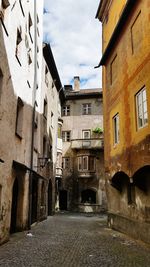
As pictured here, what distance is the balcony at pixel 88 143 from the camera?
30.0m

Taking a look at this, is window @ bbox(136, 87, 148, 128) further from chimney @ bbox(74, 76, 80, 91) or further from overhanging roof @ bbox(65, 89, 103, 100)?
chimney @ bbox(74, 76, 80, 91)

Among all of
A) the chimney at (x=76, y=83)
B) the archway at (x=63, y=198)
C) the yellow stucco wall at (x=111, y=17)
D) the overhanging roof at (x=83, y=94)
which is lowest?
the archway at (x=63, y=198)

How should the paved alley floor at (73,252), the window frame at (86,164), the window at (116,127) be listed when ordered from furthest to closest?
1. the window frame at (86,164)
2. the window at (116,127)
3. the paved alley floor at (73,252)

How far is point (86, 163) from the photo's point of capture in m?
30.0

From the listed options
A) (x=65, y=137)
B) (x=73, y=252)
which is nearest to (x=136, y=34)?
(x=73, y=252)

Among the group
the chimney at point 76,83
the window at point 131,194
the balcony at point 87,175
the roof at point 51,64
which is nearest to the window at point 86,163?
the balcony at point 87,175

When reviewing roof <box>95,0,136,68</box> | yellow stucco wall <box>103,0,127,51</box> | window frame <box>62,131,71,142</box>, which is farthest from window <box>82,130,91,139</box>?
roof <box>95,0,136,68</box>

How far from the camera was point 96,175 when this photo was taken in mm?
29766

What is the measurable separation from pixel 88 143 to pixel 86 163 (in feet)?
7.77

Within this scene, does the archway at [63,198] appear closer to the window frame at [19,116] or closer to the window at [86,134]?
the window at [86,134]

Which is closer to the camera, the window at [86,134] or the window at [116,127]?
the window at [116,127]

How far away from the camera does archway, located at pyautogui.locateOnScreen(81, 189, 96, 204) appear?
29.9 metres

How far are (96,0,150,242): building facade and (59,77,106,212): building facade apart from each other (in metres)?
14.9

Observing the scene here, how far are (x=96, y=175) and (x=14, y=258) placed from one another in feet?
75.7
